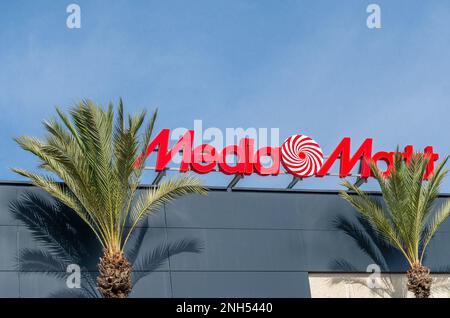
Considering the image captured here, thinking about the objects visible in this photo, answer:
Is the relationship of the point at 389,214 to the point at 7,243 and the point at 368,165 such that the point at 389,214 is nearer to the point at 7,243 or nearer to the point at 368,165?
the point at 368,165

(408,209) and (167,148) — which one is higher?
(167,148)

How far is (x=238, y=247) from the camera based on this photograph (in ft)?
91.2

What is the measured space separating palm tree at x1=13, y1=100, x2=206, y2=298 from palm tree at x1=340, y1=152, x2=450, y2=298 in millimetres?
8180

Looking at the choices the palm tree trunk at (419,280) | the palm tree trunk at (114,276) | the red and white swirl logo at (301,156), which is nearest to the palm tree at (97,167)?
the palm tree trunk at (114,276)

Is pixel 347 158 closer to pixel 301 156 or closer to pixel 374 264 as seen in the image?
pixel 301 156

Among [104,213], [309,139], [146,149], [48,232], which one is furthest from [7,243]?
[309,139]

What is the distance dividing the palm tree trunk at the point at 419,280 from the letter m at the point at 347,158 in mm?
4009

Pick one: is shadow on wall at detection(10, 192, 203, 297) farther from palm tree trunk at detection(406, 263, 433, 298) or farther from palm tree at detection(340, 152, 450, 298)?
palm tree trunk at detection(406, 263, 433, 298)

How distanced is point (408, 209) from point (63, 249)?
38.1 feet

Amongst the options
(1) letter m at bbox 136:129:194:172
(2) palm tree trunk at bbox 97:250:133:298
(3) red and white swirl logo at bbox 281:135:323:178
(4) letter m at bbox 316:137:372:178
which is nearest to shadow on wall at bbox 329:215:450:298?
(4) letter m at bbox 316:137:372:178

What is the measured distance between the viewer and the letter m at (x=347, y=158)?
30484 millimetres

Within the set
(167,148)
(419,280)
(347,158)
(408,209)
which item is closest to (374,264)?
(419,280)

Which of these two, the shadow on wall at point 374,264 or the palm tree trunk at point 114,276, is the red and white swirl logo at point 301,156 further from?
the palm tree trunk at point 114,276
